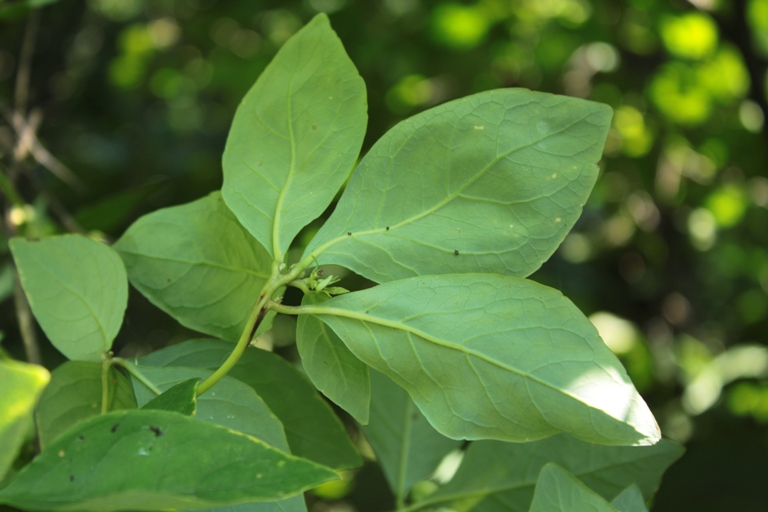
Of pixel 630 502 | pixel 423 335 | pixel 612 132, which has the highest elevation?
pixel 423 335

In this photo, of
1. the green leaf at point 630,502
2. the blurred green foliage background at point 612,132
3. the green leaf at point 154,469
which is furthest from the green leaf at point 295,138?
the blurred green foliage background at point 612,132

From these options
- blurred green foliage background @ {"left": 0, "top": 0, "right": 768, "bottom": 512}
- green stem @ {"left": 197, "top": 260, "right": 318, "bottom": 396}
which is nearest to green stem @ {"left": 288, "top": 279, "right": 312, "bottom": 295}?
green stem @ {"left": 197, "top": 260, "right": 318, "bottom": 396}

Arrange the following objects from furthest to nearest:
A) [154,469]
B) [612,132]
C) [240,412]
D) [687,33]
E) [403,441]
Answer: [612,132], [687,33], [403,441], [240,412], [154,469]

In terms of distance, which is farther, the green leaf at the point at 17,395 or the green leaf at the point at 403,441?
the green leaf at the point at 403,441

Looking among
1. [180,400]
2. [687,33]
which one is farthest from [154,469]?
[687,33]

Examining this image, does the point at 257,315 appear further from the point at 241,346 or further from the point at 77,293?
the point at 77,293

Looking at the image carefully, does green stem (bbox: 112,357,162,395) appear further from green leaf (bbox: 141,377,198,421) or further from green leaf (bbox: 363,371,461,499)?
green leaf (bbox: 363,371,461,499)

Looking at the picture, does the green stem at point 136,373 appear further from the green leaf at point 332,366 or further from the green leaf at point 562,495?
the green leaf at point 562,495
